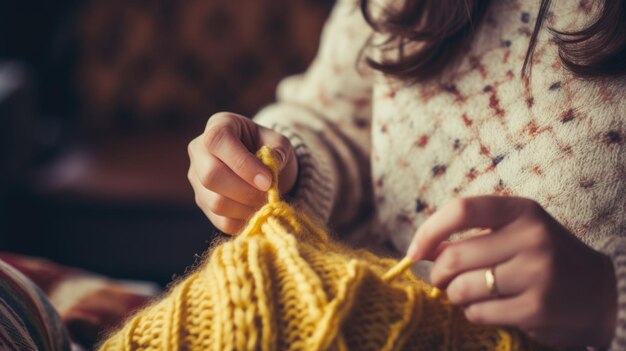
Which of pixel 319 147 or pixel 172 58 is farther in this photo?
pixel 172 58

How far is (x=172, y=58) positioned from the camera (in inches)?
81.3

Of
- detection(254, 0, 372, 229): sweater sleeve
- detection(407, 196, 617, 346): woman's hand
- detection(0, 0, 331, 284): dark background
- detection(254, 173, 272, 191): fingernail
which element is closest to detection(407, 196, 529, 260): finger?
detection(407, 196, 617, 346): woman's hand

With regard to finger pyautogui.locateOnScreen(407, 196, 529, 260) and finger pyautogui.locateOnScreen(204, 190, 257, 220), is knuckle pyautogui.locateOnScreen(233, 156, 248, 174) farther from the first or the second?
finger pyautogui.locateOnScreen(407, 196, 529, 260)

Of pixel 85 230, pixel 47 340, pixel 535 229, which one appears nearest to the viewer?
pixel 535 229

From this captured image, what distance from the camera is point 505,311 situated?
0.41 meters

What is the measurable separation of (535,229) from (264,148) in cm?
28

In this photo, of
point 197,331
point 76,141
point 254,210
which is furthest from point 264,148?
point 76,141

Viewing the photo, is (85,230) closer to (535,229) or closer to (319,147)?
(319,147)

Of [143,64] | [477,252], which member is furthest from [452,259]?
[143,64]

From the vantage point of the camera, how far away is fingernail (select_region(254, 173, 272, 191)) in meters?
0.54

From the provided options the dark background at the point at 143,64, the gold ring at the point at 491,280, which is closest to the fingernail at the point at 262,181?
the gold ring at the point at 491,280

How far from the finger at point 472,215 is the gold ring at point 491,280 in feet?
0.11

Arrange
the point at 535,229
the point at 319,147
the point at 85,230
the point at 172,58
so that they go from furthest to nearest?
the point at 172,58 → the point at 85,230 → the point at 319,147 → the point at 535,229

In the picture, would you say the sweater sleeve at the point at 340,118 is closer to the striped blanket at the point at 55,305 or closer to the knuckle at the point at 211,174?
the knuckle at the point at 211,174
